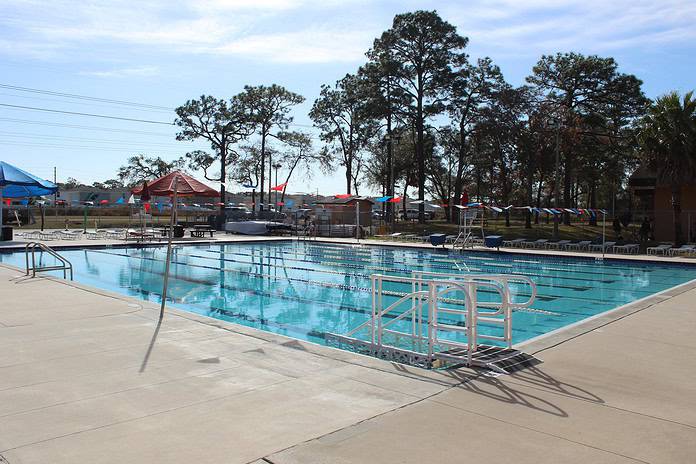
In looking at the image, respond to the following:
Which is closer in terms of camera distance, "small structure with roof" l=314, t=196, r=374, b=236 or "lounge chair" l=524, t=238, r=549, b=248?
"lounge chair" l=524, t=238, r=549, b=248

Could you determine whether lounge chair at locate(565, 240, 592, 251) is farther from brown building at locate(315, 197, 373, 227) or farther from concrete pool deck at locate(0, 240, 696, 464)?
concrete pool deck at locate(0, 240, 696, 464)

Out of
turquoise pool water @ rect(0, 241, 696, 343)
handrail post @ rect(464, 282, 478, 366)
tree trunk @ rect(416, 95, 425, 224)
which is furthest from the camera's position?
tree trunk @ rect(416, 95, 425, 224)

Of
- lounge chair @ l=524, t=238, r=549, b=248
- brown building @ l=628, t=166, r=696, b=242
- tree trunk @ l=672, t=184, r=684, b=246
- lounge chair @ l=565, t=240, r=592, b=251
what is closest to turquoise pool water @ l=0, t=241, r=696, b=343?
lounge chair @ l=565, t=240, r=592, b=251

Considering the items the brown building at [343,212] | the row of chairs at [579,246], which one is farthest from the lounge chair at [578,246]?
the brown building at [343,212]

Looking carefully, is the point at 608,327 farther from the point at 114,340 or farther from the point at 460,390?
the point at 114,340

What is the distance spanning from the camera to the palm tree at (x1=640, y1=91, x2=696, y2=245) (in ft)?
82.6

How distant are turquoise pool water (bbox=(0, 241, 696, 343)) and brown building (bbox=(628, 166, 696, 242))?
9905mm

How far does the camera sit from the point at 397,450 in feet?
13.1

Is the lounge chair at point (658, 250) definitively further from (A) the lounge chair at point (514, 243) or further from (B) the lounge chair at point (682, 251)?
(A) the lounge chair at point (514, 243)

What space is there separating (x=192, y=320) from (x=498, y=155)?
3566 centimetres

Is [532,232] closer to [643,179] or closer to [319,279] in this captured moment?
[643,179]

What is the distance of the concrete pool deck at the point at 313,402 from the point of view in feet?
13.1

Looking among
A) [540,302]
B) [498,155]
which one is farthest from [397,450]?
[498,155]

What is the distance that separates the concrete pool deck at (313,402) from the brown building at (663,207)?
24.6 meters
